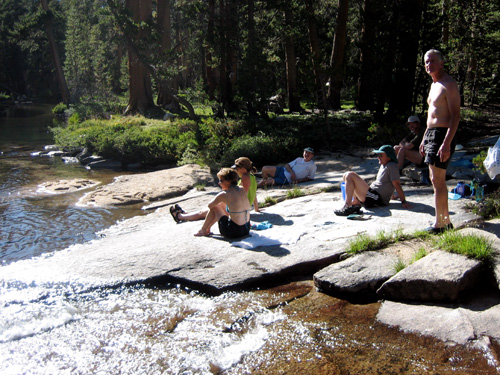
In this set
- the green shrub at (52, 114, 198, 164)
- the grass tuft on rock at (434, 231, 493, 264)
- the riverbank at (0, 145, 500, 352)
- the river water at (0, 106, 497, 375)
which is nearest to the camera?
the river water at (0, 106, 497, 375)

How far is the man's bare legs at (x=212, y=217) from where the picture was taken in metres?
7.31

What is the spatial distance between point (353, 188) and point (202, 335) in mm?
3745

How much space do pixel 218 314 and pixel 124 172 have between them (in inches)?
487

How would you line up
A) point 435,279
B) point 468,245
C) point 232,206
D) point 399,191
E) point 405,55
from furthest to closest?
point 405,55, point 399,191, point 232,206, point 468,245, point 435,279

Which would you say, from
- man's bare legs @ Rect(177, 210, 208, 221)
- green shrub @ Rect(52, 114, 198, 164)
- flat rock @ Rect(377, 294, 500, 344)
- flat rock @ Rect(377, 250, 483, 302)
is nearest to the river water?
flat rock @ Rect(377, 294, 500, 344)

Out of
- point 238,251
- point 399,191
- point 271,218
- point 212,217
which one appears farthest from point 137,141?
point 399,191

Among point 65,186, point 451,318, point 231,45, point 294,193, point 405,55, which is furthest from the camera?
point 231,45

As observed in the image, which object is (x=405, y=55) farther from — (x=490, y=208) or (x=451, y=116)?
(x=451, y=116)

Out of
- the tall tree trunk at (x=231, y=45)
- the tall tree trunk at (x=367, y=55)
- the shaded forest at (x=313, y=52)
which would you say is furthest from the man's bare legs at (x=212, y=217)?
the tall tree trunk at (x=231, y=45)

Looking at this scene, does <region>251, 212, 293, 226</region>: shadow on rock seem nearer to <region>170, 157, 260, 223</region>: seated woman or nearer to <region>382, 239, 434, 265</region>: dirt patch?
<region>170, 157, 260, 223</region>: seated woman

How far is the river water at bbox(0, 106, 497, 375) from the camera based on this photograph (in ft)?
13.8

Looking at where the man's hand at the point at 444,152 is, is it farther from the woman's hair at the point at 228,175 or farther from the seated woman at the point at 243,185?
the seated woman at the point at 243,185

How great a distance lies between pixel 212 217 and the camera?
7.36 m

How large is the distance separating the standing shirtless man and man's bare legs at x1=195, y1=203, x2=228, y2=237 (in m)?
3.07
